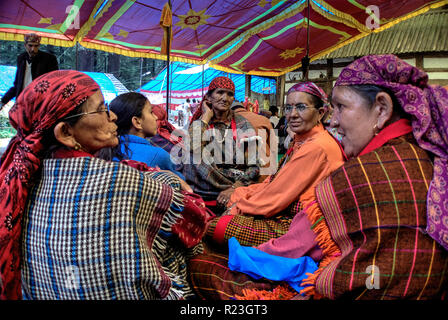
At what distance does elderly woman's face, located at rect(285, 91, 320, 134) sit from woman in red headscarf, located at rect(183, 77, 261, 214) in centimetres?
109

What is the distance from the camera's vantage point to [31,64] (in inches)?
174

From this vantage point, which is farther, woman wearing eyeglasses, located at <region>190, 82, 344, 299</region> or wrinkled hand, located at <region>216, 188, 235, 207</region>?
wrinkled hand, located at <region>216, 188, 235, 207</region>

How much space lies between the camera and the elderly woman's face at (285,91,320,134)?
2598 millimetres

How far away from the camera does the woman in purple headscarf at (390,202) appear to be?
42.2 inches

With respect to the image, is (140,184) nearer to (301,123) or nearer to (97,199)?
(97,199)

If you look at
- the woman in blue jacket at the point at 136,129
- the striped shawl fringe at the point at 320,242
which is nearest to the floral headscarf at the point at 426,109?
the striped shawl fringe at the point at 320,242

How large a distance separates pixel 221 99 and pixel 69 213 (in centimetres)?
273

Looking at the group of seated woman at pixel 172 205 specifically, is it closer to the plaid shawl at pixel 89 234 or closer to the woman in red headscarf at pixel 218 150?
the plaid shawl at pixel 89 234

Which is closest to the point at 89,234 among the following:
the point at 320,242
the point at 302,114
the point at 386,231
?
the point at 320,242

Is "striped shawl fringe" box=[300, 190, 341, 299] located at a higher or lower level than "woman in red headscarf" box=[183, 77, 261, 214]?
lower

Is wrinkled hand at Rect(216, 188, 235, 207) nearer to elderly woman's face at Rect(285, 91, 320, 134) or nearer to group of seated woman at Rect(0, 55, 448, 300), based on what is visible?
elderly woman's face at Rect(285, 91, 320, 134)

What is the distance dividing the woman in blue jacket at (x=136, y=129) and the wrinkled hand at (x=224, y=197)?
789 mm
